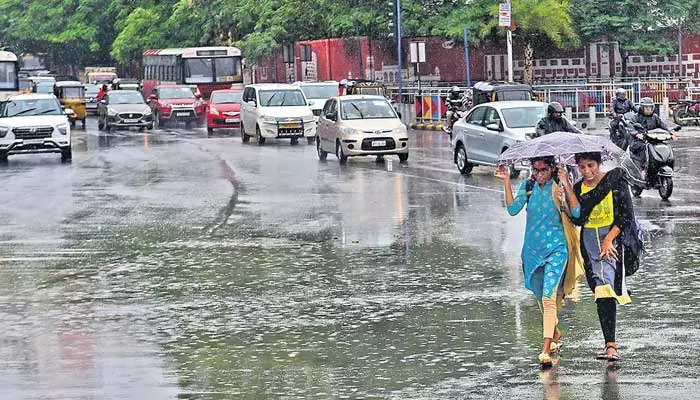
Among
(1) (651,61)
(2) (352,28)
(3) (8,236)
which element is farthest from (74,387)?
(2) (352,28)

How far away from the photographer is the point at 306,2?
67.7 metres

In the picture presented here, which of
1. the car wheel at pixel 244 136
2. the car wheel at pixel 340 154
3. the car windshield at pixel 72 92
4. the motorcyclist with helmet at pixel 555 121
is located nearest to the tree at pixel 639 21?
the car wheel at pixel 244 136

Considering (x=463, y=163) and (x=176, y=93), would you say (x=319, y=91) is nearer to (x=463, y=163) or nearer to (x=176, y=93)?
(x=176, y=93)

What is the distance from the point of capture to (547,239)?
9.59 metres

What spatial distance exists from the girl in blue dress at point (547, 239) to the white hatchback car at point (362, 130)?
21.5 m

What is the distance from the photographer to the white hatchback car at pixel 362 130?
103 ft

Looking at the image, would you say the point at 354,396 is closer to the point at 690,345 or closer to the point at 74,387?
the point at 74,387

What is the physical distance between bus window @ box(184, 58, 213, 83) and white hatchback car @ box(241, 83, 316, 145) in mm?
19992

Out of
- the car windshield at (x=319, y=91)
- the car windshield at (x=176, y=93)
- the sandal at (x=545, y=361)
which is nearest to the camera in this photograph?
the sandal at (x=545, y=361)

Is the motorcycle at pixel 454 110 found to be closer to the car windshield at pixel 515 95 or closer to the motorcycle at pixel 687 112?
the car windshield at pixel 515 95

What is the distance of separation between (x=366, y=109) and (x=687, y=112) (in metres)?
12.5

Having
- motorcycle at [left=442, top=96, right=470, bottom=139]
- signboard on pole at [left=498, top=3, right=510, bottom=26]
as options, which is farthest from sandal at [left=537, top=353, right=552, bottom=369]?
signboard on pole at [left=498, top=3, right=510, bottom=26]

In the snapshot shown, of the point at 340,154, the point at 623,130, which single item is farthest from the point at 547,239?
the point at 340,154

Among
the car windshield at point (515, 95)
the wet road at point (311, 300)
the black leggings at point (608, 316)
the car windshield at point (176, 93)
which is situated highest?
the car windshield at point (176, 93)
